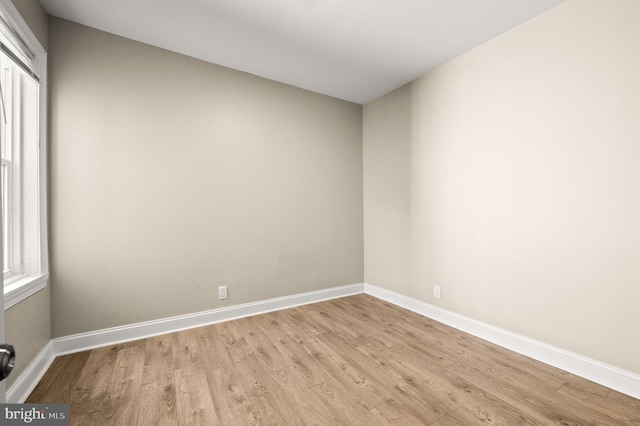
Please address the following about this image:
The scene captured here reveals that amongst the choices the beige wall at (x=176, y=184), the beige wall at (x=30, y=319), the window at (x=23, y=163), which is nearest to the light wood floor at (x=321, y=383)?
the beige wall at (x=30, y=319)

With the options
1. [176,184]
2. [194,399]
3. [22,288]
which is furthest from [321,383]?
[176,184]

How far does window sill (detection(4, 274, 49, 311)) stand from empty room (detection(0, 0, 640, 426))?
2cm

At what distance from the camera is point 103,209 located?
253 centimetres

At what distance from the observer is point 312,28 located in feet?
8.01

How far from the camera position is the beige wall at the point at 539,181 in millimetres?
1933

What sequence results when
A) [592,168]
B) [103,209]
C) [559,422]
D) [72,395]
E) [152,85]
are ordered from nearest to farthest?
[559,422], [72,395], [592,168], [103,209], [152,85]

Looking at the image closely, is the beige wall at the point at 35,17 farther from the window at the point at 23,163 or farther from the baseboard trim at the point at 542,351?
the baseboard trim at the point at 542,351

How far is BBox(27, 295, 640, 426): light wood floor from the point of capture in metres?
1.72

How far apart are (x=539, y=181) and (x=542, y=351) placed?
1285 millimetres

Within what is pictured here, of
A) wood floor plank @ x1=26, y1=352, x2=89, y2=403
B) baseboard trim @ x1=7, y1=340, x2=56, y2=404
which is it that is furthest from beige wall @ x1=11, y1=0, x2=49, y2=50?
wood floor plank @ x1=26, y1=352, x2=89, y2=403

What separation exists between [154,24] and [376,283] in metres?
3.47

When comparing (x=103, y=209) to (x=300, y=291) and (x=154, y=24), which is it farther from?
(x=300, y=291)

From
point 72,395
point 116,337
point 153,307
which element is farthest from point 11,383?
point 153,307

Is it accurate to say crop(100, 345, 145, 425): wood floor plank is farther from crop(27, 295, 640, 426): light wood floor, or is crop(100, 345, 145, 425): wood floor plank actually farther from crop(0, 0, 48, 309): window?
crop(0, 0, 48, 309): window
